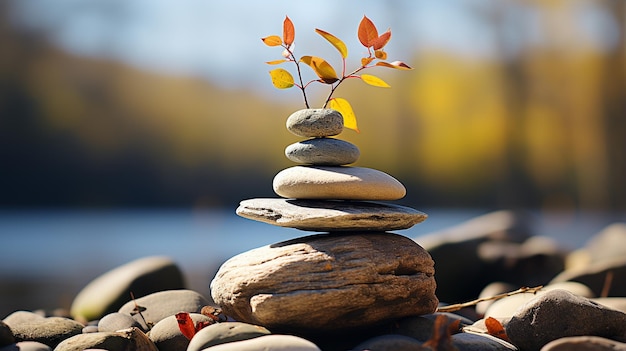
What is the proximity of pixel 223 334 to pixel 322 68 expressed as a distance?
1.66 meters

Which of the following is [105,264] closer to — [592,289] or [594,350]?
[592,289]

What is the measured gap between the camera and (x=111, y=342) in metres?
3.47

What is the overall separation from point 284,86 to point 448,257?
4.07m

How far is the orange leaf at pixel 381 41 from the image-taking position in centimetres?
382

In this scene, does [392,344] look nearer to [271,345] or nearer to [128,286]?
[271,345]

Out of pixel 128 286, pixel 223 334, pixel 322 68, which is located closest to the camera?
pixel 223 334

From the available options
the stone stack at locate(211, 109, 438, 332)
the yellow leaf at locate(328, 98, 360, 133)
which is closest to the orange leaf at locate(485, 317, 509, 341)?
the stone stack at locate(211, 109, 438, 332)

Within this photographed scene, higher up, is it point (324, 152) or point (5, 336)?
point (324, 152)

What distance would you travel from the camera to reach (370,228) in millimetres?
3691

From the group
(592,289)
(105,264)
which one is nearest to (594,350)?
(592,289)

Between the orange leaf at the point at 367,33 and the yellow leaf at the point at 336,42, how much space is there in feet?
0.40

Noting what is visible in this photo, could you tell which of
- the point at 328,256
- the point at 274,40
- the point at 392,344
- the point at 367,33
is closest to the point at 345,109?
the point at 367,33

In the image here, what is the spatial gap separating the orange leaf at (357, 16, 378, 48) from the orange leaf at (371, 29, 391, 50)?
0.06 feet

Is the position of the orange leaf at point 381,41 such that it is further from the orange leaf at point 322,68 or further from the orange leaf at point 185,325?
the orange leaf at point 185,325
